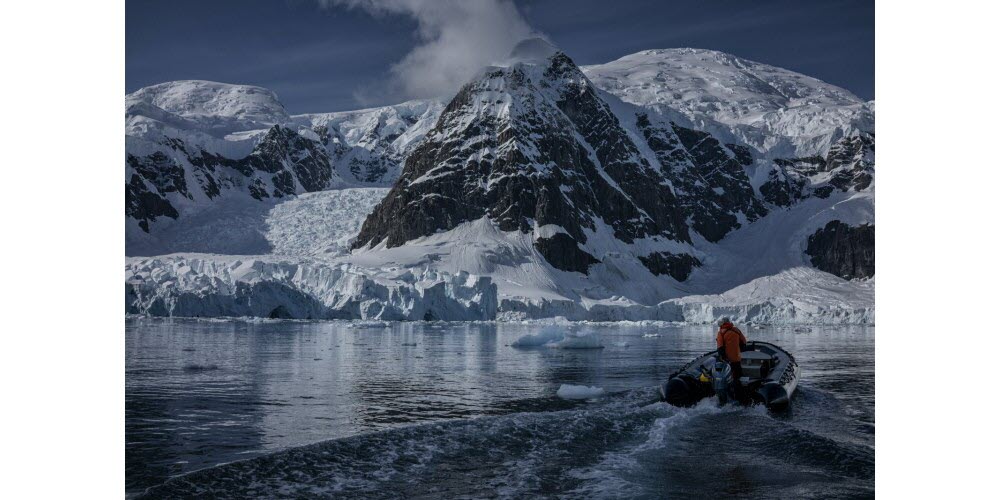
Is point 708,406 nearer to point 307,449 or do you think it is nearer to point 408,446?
point 408,446

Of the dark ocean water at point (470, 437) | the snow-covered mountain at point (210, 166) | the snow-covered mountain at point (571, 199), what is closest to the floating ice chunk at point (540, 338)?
the dark ocean water at point (470, 437)

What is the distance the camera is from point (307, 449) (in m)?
11.1

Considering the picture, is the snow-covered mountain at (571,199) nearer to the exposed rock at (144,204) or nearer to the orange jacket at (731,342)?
the exposed rock at (144,204)

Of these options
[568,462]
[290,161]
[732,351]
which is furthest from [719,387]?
[290,161]

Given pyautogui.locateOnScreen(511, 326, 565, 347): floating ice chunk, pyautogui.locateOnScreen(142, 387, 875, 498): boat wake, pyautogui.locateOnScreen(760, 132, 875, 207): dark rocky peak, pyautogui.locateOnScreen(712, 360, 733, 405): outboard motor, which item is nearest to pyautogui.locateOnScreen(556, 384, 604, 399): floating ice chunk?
pyautogui.locateOnScreen(712, 360, 733, 405): outboard motor

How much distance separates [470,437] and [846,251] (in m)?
125

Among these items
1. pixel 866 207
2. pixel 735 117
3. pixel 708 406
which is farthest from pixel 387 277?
pixel 735 117

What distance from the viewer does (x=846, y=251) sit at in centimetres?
12569

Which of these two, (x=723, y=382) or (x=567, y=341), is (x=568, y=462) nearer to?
(x=723, y=382)

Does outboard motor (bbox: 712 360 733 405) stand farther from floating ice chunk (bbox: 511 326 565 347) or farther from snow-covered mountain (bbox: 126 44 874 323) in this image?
snow-covered mountain (bbox: 126 44 874 323)

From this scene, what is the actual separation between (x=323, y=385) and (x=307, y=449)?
8.70 m

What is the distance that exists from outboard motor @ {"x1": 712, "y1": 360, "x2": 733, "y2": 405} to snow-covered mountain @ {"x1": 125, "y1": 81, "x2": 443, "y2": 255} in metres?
95.4

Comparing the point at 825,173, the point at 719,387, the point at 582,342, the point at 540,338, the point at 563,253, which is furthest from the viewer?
the point at 825,173

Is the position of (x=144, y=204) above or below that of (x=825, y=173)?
below
